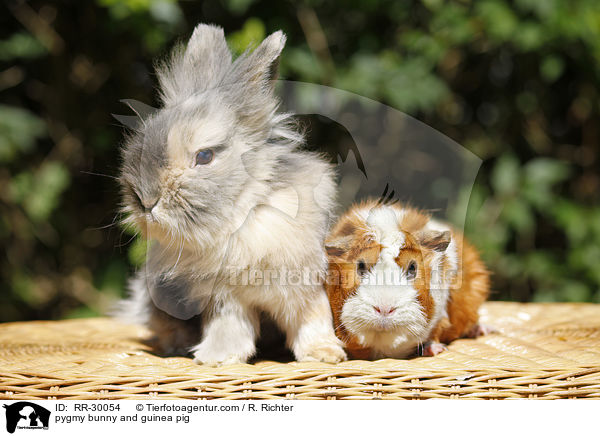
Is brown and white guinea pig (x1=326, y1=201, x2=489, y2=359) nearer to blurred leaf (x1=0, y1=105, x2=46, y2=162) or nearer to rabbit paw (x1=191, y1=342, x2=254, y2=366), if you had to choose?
rabbit paw (x1=191, y1=342, x2=254, y2=366)

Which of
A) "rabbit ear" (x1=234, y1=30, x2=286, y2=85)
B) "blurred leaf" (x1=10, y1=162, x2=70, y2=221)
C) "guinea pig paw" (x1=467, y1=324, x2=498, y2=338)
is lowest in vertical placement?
"guinea pig paw" (x1=467, y1=324, x2=498, y2=338)

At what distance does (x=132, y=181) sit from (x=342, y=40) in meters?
1.44

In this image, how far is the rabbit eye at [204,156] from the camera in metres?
1.24

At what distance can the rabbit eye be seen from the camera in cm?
124

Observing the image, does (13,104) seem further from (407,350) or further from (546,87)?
(546,87)

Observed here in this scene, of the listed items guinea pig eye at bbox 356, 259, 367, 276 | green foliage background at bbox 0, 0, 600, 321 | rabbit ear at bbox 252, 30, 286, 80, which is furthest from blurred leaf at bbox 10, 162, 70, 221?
guinea pig eye at bbox 356, 259, 367, 276

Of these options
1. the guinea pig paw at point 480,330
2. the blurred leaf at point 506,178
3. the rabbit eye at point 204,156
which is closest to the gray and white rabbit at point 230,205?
the rabbit eye at point 204,156

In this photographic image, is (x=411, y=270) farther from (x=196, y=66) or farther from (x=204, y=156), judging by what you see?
(x=196, y=66)

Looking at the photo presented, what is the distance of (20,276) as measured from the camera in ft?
8.92

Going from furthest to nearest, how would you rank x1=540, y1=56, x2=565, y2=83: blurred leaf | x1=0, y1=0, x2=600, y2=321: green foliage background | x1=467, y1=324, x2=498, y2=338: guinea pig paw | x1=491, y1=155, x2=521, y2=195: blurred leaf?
x1=491, y1=155, x2=521, y2=195: blurred leaf
x1=540, y1=56, x2=565, y2=83: blurred leaf
x1=0, y1=0, x2=600, y2=321: green foliage background
x1=467, y1=324, x2=498, y2=338: guinea pig paw

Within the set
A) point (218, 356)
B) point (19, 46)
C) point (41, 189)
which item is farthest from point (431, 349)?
point (19, 46)

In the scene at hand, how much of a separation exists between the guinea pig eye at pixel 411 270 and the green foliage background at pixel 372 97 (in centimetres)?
95
